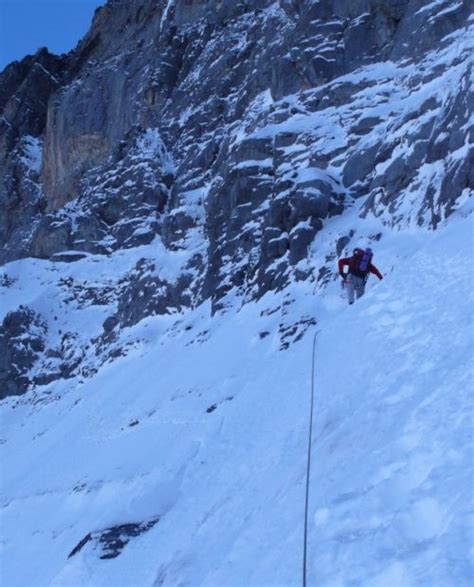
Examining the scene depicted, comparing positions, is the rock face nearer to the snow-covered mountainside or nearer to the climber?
the snow-covered mountainside

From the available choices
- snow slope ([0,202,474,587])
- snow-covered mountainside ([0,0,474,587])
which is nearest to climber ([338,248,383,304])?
snow-covered mountainside ([0,0,474,587])

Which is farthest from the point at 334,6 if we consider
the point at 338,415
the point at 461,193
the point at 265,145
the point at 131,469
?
the point at 338,415

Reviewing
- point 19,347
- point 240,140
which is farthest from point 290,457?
point 19,347

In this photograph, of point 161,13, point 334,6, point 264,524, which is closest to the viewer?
point 264,524

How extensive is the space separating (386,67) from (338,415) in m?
23.9

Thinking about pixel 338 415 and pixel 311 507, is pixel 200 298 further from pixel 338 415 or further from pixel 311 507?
pixel 311 507

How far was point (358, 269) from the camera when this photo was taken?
45.3 ft

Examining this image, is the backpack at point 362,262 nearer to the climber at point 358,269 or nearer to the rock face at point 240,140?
the climber at point 358,269

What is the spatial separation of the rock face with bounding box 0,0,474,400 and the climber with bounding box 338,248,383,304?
275 centimetres

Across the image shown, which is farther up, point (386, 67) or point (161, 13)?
point (161, 13)

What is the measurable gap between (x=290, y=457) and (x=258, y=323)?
37.9 feet

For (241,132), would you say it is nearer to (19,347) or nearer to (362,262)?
(19,347)

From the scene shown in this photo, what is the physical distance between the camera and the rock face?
20.9 m

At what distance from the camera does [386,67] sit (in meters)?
28.7
